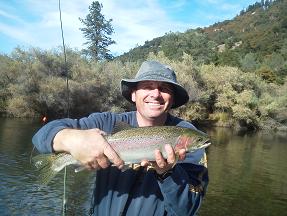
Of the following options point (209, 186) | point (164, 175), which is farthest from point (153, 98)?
point (209, 186)

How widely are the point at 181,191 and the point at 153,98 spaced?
807 millimetres

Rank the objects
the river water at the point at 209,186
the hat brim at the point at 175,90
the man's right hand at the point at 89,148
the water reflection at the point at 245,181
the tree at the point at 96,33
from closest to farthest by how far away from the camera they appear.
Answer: the man's right hand at the point at 89,148, the hat brim at the point at 175,90, the river water at the point at 209,186, the water reflection at the point at 245,181, the tree at the point at 96,33

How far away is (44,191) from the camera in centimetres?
1595

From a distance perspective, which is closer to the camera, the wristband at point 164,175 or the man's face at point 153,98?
the wristband at point 164,175

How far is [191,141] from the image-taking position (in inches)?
138

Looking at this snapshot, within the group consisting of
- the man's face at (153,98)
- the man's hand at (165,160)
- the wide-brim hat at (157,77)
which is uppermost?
the wide-brim hat at (157,77)

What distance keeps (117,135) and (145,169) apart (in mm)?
362

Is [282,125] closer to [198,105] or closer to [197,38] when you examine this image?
[198,105]

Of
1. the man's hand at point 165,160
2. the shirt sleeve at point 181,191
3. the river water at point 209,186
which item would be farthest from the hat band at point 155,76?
the river water at point 209,186

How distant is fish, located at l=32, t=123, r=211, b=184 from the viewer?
3.30 m

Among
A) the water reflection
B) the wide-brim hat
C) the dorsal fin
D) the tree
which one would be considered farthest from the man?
the tree

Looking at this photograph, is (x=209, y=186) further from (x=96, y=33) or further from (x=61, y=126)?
(x=96, y=33)

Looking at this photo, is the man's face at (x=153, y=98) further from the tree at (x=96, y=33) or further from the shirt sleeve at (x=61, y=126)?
the tree at (x=96, y=33)

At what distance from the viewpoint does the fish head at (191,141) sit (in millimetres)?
3453
